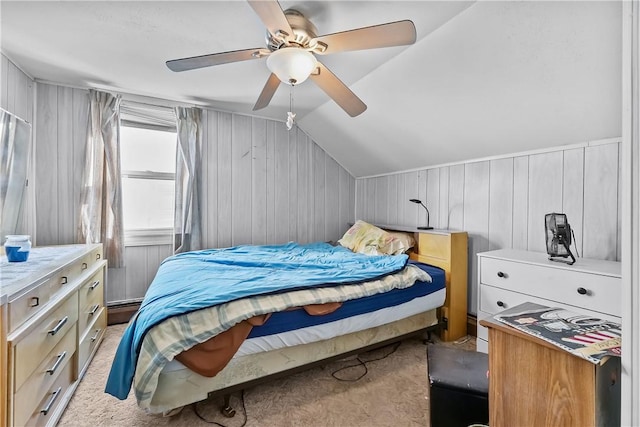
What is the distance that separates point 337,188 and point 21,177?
327cm

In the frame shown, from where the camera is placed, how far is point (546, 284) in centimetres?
180

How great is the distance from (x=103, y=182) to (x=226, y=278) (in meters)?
1.89

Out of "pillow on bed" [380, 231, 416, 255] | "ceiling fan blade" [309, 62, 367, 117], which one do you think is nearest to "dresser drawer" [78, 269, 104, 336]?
"ceiling fan blade" [309, 62, 367, 117]

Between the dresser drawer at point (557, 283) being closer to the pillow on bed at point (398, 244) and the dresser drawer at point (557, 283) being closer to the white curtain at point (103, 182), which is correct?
the pillow on bed at point (398, 244)

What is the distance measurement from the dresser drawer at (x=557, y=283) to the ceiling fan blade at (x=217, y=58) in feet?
7.01

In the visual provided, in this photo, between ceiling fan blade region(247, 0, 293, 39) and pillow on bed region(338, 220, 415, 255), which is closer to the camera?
ceiling fan blade region(247, 0, 293, 39)

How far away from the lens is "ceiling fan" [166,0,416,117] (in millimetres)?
1344

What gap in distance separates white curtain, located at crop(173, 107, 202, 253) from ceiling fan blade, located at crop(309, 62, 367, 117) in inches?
77.0

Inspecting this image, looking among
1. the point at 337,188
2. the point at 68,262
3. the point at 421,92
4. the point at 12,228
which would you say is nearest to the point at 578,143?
the point at 421,92

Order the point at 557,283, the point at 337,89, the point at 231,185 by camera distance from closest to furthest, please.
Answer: the point at 557,283 → the point at 337,89 → the point at 231,185

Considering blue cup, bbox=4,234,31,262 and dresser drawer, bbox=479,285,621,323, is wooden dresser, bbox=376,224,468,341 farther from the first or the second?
blue cup, bbox=4,234,31,262

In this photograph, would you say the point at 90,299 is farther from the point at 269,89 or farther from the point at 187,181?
the point at 269,89

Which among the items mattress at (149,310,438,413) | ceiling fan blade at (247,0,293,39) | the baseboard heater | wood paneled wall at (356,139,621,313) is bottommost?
the baseboard heater

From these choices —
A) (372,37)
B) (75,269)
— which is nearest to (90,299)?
(75,269)
